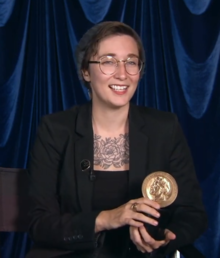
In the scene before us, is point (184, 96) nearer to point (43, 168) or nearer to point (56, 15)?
point (56, 15)

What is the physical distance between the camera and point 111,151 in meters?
2.02

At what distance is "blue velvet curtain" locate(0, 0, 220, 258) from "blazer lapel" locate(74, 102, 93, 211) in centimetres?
84

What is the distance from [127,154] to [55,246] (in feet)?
1.53

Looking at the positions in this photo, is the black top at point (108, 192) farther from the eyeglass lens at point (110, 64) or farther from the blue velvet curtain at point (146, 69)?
the blue velvet curtain at point (146, 69)

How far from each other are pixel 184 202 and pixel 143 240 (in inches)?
12.3

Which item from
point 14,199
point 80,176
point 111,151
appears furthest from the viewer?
point 14,199

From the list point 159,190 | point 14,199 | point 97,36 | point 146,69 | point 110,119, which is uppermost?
point 97,36

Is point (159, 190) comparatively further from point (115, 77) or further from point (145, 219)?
point (115, 77)

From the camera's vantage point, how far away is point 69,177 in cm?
193

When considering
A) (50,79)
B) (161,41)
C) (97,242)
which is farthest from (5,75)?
(97,242)

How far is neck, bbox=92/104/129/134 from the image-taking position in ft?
6.67

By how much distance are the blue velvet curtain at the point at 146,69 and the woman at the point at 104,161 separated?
0.74 metres

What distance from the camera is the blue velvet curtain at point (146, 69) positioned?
2754 mm

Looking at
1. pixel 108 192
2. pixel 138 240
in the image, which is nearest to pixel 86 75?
pixel 108 192
